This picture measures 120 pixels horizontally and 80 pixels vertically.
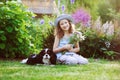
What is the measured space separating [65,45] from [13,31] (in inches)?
34.1

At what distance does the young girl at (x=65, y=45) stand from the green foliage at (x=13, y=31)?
1.89 ft

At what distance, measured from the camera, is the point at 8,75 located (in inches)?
138

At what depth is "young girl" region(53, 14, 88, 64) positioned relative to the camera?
4.45 m

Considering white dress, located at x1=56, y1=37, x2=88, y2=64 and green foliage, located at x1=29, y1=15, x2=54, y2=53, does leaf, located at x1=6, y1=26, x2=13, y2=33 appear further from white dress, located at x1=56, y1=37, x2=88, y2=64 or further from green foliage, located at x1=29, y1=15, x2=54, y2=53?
white dress, located at x1=56, y1=37, x2=88, y2=64

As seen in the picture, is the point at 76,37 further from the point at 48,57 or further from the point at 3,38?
the point at 3,38

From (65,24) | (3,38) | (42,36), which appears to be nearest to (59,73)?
(65,24)

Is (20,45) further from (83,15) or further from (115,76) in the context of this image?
(115,76)

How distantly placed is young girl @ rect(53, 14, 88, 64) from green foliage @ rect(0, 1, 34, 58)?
22.7 inches

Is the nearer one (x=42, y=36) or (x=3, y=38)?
(x=3, y=38)

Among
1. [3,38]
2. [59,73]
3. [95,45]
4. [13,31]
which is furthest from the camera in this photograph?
[95,45]

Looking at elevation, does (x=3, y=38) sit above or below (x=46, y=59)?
above

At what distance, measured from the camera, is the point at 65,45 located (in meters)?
4.53

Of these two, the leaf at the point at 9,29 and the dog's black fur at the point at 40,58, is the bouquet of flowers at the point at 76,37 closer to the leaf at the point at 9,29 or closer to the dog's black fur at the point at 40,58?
the dog's black fur at the point at 40,58

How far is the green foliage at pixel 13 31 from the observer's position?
16.2 ft
